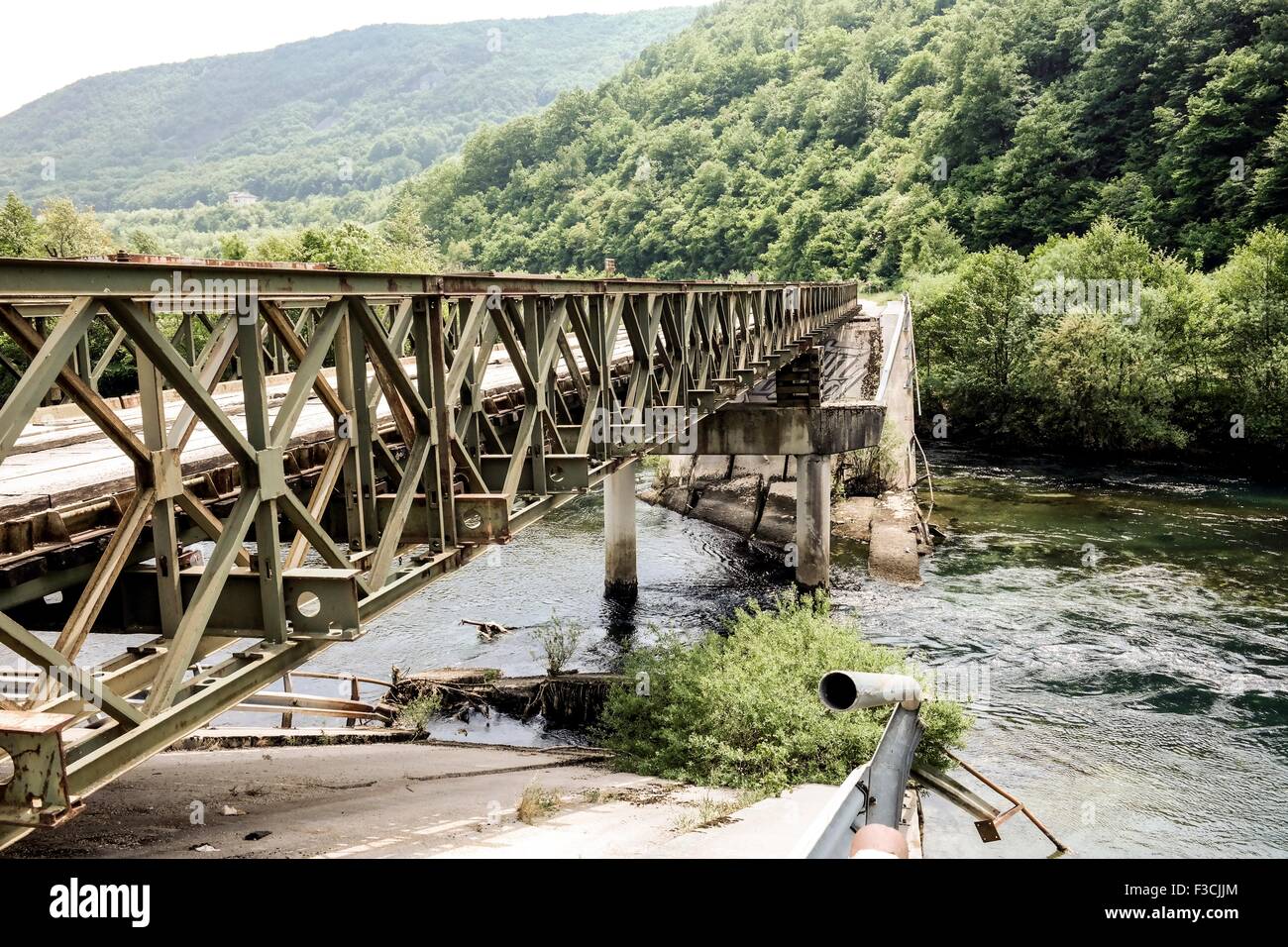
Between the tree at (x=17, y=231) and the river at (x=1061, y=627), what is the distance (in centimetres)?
2876

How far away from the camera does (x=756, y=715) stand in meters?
13.0

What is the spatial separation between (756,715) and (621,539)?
39.0 ft

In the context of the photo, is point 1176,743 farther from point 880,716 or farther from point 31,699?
point 31,699

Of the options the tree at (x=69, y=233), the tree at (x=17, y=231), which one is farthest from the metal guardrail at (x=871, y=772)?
the tree at (x=69, y=233)

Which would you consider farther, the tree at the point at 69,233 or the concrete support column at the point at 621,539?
the tree at the point at 69,233

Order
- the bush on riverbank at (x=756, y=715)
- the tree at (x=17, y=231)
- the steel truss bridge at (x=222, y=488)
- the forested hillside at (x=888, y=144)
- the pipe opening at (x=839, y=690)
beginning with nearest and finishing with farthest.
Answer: the steel truss bridge at (x=222, y=488)
the pipe opening at (x=839, y=690)
the bush on riverbank at (x=756, y=715)
the tree at (x=17, y=231)
the forested hillside at (x=888, y=144)

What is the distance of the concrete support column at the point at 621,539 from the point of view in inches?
968

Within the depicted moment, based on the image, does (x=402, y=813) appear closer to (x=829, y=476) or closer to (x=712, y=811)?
(x=712, y=811)

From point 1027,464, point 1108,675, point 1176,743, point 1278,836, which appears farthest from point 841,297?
point 1278,836

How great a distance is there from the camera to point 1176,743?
15562 mm

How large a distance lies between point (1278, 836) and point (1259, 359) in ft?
97.2

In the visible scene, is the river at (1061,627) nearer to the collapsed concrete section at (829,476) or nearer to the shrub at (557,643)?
the shrub at (557,643)

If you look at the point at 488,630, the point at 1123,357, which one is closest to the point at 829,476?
the point at 488,630

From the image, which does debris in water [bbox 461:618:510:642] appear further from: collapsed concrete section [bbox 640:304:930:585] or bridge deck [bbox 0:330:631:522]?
bridge deck [bbox 0:330:631:522]
